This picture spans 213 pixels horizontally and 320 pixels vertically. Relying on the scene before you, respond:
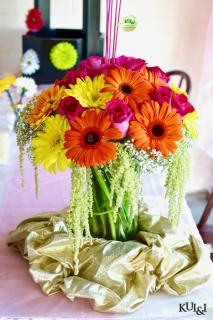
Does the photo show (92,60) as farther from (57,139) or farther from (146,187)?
(146,187)

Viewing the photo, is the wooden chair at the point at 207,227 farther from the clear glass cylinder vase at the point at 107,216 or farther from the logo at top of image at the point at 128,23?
the logo at top of image at the point at 128,23

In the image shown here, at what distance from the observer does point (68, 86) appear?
2.30 feet

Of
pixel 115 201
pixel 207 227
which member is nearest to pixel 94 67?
pixel 115 201

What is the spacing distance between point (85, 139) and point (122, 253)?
26cm

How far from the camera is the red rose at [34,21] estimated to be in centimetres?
192

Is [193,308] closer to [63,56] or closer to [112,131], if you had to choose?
[112,131]

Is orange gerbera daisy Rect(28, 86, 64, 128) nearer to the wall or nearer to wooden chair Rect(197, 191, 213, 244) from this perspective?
wooden chair Rect(197, 191, 213, 244)

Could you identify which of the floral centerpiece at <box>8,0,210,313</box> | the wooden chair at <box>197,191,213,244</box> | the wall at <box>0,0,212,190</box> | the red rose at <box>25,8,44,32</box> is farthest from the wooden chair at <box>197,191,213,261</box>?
the red rose at <box>25,8,44,32</box>

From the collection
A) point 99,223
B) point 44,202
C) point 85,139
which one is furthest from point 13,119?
point 85,139

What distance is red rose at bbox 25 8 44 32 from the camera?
192 cm

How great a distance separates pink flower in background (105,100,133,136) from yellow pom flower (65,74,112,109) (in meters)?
0.02

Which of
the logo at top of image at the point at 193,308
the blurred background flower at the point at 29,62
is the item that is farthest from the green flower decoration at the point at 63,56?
the logo at top of image at the point at 193,308

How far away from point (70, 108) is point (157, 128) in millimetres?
149

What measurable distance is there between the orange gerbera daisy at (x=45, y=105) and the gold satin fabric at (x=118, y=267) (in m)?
0.25
